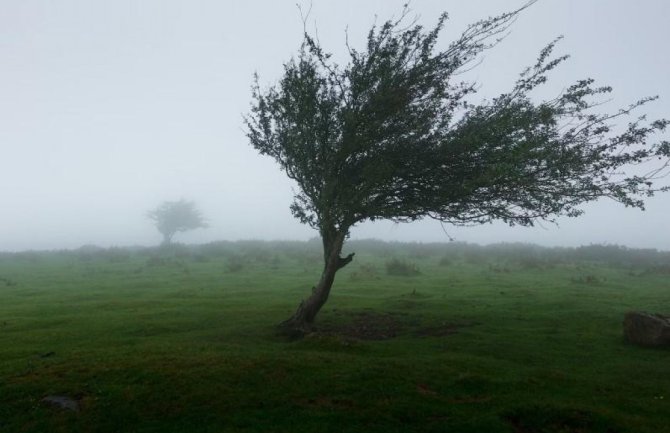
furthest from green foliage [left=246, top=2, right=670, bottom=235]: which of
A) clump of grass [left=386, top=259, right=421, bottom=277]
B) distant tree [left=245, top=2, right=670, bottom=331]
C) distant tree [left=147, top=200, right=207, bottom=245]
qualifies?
distant tree [left=147, top=200, right=207, bottom=245]

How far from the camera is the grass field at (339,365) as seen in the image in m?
11.1

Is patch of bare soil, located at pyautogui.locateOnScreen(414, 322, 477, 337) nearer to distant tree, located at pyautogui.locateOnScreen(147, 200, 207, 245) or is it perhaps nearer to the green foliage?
the green foliage

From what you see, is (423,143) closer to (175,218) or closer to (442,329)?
(442,329)

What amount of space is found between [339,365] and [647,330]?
12.1m

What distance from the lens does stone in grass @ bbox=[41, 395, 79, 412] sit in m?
11.8

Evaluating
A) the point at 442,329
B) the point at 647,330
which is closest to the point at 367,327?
the point at 442,329

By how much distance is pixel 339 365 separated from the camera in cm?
1461

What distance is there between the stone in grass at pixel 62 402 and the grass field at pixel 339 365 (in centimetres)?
20

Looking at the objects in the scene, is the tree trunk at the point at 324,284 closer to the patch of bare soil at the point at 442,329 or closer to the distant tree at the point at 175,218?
the patch of bare soil at the point at 442,329

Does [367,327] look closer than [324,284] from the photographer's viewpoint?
No

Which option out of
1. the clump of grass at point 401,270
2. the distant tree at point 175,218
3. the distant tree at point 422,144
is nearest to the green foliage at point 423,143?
the distant tree at point 422,144

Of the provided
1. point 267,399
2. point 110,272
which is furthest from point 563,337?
point 110,272

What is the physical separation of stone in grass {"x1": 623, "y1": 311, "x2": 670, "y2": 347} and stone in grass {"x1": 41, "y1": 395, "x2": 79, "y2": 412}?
19055 mm

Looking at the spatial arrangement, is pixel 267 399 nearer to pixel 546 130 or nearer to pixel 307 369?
pixel 307 369
